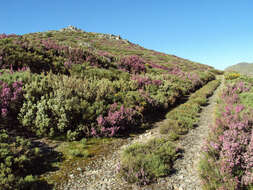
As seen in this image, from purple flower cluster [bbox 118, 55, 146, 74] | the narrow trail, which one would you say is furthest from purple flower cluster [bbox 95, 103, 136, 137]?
purple flower cluster [bbox 118, 55, 146, 74]

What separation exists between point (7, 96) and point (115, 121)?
473 cm

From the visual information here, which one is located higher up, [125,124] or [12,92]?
[12,92]

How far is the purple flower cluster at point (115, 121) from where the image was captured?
7250 millimetres

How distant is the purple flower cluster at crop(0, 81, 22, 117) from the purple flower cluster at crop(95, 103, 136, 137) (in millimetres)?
3661

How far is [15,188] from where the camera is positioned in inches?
149

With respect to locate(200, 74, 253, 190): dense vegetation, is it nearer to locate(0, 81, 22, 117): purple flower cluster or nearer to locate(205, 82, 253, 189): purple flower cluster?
locate(205, 82, 253, 189): purple flower cluster

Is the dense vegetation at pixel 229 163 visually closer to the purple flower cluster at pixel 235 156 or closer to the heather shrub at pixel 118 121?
the purple flower cluster at pixel 235 156

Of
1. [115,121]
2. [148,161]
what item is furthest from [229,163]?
[115,121]

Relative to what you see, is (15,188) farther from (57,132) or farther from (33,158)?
(57,132)

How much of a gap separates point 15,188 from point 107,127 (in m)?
4.12

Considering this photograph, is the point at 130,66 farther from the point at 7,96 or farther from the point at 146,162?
the point at 146,162

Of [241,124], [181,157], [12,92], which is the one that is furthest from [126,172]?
[12,92]

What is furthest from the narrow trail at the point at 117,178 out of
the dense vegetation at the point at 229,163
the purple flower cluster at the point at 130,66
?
the purple flower cluster at the point at 130,66

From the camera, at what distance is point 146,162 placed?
4.95m
